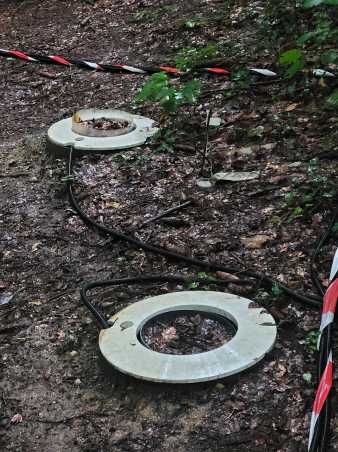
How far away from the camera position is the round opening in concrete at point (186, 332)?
2.74 m

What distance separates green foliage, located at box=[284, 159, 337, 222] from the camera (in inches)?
143

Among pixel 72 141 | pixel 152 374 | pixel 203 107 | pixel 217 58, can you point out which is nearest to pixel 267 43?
pixel 217 58

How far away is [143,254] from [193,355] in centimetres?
108

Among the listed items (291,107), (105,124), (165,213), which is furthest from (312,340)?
(105,124)

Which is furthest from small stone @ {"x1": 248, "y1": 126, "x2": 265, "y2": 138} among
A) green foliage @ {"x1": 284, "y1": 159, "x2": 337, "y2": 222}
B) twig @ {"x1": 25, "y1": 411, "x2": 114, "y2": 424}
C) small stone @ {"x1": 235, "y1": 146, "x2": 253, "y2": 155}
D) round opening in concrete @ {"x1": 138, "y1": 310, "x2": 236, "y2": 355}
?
twig @ {"x1": 25, "y1": 411, "x2": 114, "y2": 424}

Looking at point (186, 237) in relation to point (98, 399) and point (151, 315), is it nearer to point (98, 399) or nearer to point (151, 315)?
point (151, 315)

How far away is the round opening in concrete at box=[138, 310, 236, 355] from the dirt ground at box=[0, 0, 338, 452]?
0.23 m

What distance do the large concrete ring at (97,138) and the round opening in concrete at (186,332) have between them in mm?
2295

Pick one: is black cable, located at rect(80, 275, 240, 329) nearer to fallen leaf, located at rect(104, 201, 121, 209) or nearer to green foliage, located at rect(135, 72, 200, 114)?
fallen leaf, located at rect(104, 201, 121, 209)

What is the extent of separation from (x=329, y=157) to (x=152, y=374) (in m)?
2.28

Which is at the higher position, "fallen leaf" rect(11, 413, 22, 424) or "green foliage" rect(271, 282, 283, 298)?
"green foliage" rect(271, 282, 283, 298)

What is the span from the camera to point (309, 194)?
3.76 meters

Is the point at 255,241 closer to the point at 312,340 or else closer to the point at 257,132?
the point at 312,340

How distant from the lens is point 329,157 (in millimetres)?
4160
